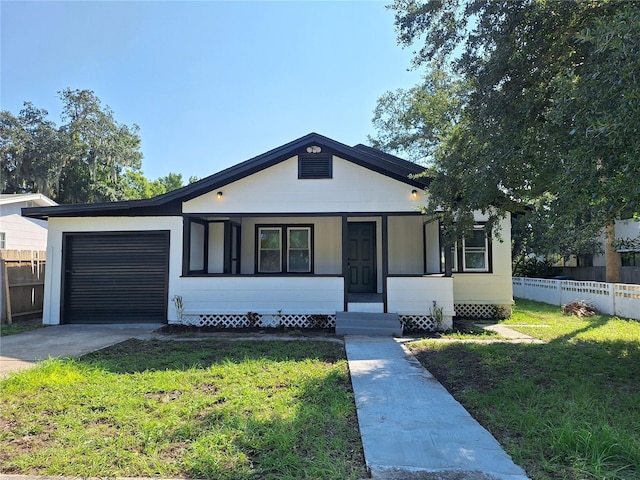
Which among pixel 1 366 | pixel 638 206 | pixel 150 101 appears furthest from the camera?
pixel 150 101

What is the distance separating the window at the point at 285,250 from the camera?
38.5 feet

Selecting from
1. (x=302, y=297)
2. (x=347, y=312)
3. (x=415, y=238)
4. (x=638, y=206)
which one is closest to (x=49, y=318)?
(x=302, y=297)

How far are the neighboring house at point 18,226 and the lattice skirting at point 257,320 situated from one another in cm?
876

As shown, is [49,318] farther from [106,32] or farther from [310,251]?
[106,32]

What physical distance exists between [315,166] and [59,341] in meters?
6.59

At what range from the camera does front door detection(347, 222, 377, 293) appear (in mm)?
11820

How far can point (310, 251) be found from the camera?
11750 millimetres

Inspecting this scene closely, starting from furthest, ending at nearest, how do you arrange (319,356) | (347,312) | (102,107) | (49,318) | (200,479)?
1. (102,107)
2. (49,318)
3. (347,312)
4. (319,356)
5. (200,479)

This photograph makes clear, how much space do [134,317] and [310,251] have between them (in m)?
5.05

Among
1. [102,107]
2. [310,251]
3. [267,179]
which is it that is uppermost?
[102,107]

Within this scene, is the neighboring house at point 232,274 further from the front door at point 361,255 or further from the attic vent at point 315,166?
the front door at point 361,255

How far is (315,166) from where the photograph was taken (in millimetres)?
9609

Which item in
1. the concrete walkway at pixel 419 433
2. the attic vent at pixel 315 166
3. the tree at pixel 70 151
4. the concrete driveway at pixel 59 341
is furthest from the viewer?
the tree at pixel 70 151

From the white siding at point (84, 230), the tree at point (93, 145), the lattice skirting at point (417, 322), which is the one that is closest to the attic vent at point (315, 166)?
the white siding at point (84, 230)
